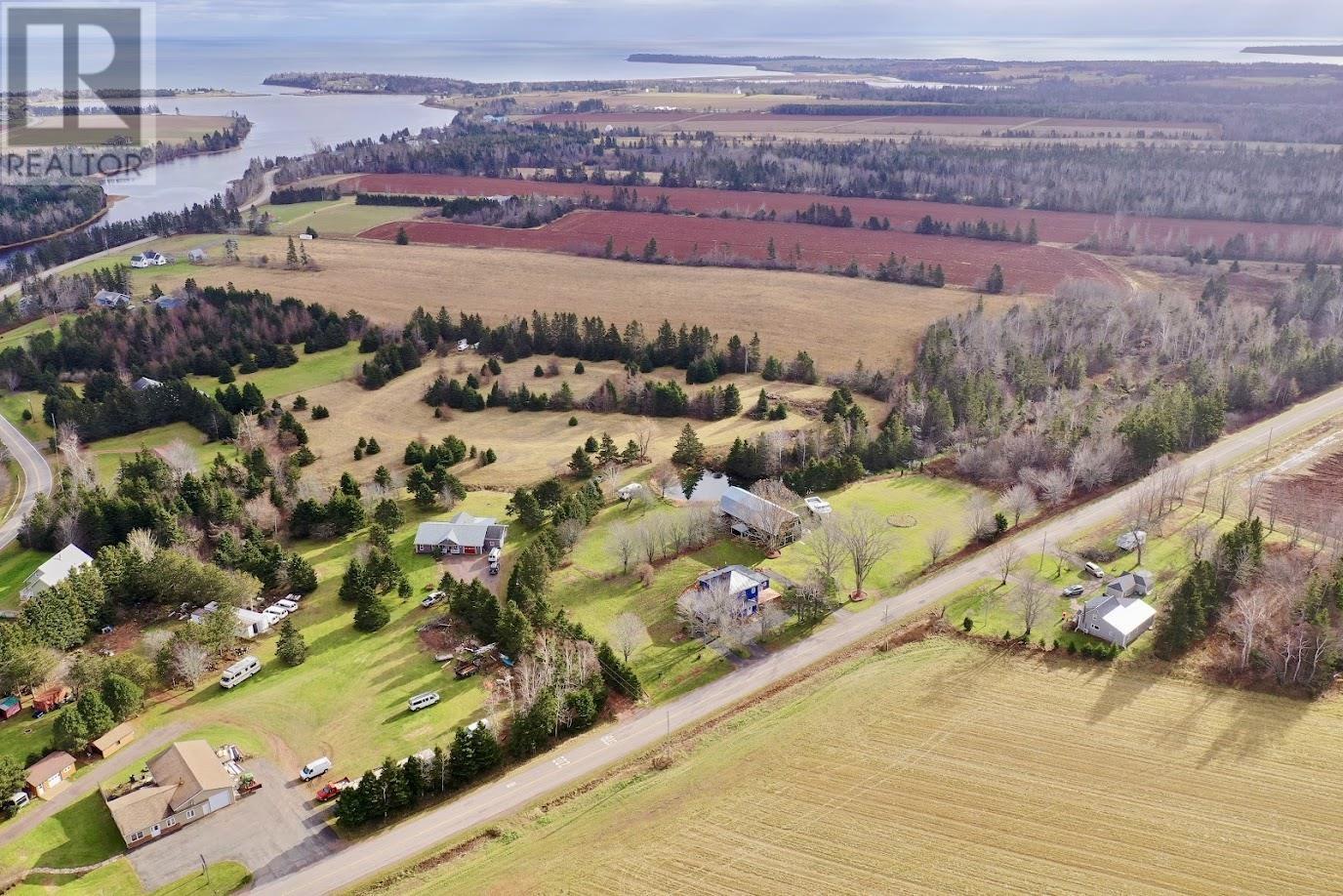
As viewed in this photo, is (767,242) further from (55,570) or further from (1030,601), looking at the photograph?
(55,570)

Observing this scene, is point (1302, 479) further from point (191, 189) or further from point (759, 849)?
point (191, 189)

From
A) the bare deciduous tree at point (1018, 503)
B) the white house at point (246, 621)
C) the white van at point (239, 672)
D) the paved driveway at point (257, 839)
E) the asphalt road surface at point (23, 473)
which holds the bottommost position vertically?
the paved driveway at point (257, 839)

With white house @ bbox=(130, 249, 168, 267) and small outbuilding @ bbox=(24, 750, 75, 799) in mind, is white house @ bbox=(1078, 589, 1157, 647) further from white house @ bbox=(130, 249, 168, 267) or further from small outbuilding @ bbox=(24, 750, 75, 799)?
white house @ bbox=(130, 249, 168, 267)

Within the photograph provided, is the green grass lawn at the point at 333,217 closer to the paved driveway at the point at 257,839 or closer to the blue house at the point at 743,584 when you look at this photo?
the blue house at the point at 743,584

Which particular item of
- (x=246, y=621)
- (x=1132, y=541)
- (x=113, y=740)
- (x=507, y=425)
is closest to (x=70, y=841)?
(x=113, y=740)

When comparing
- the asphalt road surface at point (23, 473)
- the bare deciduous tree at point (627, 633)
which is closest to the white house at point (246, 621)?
the bare deciduous tree at point (627, 633)

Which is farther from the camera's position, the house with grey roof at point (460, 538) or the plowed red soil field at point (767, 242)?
the plowed red soil field at point (767, 242)
